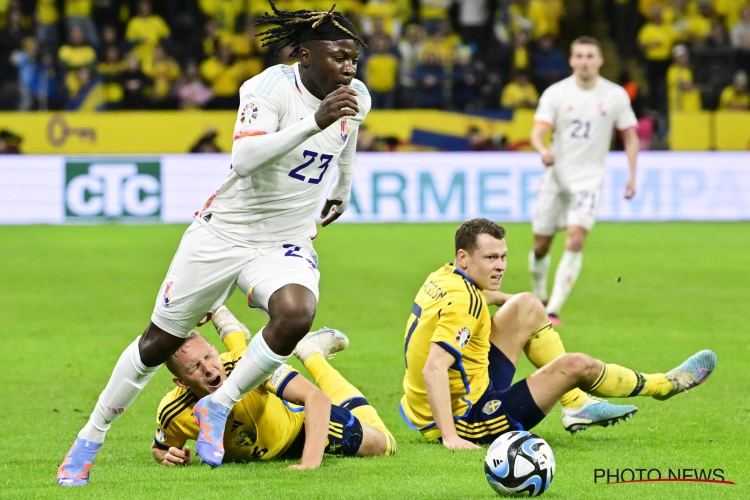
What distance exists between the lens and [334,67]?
5410mm

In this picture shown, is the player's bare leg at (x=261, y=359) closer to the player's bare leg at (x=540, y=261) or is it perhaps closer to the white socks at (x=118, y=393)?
the white socks at (x=118, y=393)

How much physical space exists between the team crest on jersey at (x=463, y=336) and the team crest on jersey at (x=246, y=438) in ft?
3.54

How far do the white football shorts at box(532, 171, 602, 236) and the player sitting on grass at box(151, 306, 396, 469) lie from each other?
5.57 meters

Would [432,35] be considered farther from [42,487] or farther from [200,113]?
[42,487]

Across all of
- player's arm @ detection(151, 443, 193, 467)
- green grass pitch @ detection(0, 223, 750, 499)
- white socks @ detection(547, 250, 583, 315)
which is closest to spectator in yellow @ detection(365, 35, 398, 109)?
green grass pitch @ detection(0, 223, 750, 499)

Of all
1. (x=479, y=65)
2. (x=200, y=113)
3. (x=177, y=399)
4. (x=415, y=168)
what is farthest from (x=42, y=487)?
(x=479, y=65)

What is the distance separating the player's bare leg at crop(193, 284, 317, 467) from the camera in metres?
5.12

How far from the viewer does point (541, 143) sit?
434 inches

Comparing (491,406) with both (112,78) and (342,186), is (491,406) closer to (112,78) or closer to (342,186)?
(342,186)

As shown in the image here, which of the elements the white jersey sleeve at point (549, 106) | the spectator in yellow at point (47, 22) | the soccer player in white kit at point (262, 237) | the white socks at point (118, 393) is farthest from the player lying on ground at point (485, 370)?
the spectator in yellow at point (47, 22)

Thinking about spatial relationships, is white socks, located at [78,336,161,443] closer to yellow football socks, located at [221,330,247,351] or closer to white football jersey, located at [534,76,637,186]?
yellow football socks, located at [221,330,247,351]

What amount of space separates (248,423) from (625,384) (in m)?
1.89

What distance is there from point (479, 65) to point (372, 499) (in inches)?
714

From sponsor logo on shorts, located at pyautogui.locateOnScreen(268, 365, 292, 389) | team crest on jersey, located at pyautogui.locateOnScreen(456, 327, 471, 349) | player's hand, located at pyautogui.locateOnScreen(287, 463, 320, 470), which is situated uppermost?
team crest on jersey, located at pyautogui.locateOnScreen(456, 327, 471, 349)
